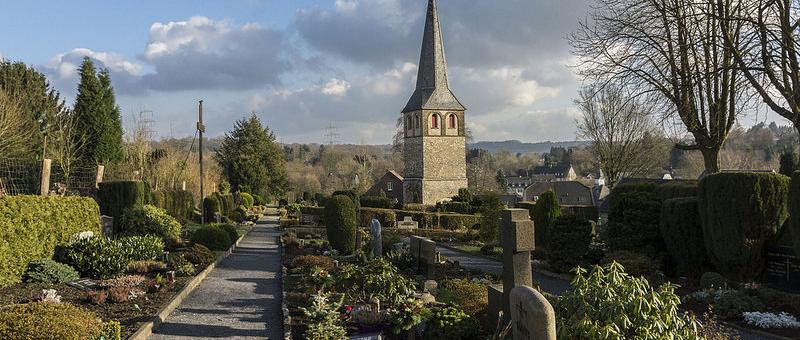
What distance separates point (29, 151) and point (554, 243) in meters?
26.2

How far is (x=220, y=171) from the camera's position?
208 feet

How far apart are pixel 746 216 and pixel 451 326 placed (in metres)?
8.40

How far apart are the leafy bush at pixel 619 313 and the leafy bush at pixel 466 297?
2750 millimetres

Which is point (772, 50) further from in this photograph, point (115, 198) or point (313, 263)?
point (115, 198)

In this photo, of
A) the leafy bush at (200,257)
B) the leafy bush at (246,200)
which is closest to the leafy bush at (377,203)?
the leafy bush at (246,200)

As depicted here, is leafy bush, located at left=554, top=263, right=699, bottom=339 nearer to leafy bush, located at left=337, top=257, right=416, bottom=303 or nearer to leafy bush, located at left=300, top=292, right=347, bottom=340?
leafy bush, located at left=300, top=292, right=347, bottom=340

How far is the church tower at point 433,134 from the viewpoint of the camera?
51.2 m

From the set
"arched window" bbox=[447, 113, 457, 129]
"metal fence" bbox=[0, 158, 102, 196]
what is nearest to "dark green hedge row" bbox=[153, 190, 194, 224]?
"metal fence" bbox=[0, 158, 102, 196]

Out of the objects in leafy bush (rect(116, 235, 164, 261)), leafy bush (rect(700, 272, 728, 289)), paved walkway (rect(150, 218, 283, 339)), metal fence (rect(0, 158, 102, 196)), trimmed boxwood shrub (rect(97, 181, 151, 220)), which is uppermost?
metal fence (rect(0, 158, 102, 196))

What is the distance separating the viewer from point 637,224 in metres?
15.9

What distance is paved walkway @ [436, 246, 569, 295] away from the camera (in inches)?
578

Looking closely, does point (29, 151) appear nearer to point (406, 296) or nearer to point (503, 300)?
point (406, 296)

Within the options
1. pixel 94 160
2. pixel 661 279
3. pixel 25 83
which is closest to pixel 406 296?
pixel 661 279

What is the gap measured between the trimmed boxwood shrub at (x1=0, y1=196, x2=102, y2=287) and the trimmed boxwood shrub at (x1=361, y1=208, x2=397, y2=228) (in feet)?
65.9
